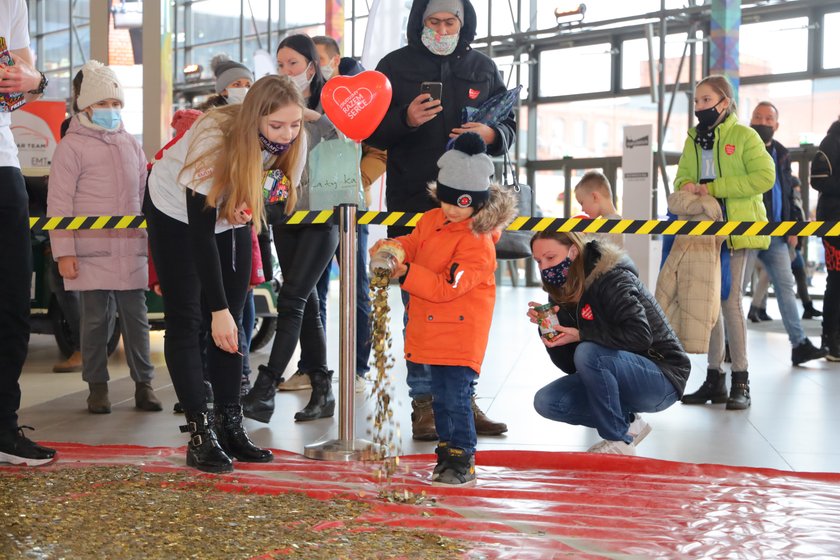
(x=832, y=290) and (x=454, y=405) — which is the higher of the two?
(x=832, y=290)

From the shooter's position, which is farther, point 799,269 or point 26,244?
point 799,269

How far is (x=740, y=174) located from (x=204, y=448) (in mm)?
2720

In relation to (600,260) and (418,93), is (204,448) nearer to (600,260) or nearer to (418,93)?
(600,260)

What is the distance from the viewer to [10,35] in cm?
305

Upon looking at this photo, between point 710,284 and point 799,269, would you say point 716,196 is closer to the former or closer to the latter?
point 710,284

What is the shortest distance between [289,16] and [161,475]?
14.4m

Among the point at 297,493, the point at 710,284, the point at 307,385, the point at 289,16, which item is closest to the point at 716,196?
the point at 710,284

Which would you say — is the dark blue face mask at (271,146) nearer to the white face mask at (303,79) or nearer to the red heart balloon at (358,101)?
the red heart balloon at (358,101)

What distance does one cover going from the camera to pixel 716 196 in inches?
174

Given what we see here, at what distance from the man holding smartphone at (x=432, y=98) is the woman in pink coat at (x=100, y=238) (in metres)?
1.31

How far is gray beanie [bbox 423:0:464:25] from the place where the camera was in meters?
3.69

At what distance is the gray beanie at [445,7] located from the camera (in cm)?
369

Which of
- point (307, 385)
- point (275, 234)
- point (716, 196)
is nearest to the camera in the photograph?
point (275, 234)

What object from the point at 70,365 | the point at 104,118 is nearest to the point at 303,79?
the point at 104,118
